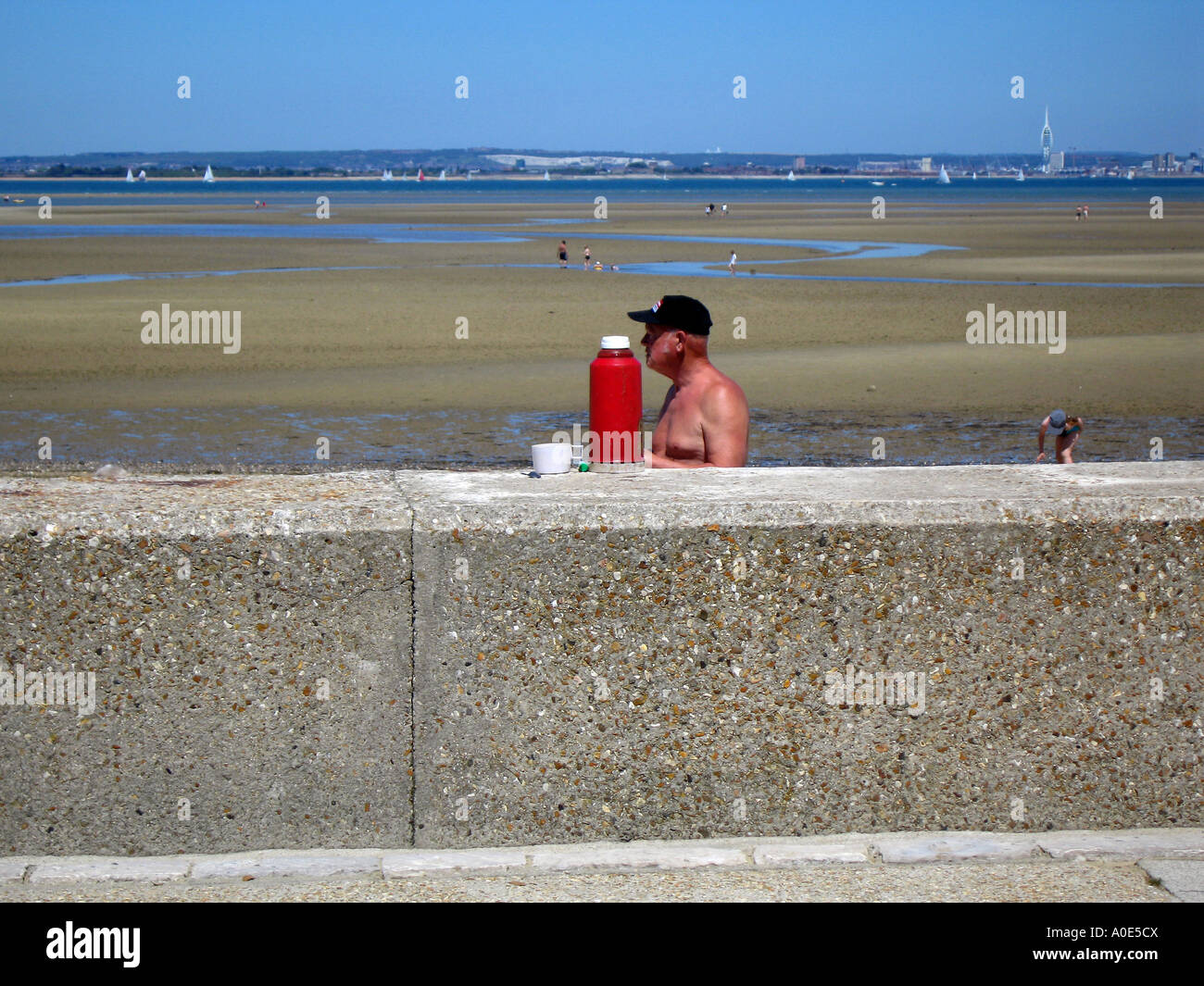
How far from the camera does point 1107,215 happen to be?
7538 cm

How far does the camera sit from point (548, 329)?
2438 centimetres

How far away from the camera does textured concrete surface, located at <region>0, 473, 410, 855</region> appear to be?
3406mm

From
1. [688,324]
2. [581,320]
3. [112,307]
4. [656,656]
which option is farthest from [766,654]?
[112,307]

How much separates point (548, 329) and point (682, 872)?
21.3 metres

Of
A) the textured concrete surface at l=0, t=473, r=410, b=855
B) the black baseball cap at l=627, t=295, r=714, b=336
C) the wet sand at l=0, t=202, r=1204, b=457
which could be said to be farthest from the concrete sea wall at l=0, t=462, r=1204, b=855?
the wet sand at l=0, t=202, r=1204, b=457

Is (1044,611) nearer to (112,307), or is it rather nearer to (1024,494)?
(1024,494)

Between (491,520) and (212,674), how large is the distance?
79cm

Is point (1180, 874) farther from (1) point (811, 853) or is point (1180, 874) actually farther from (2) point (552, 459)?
(2) point (552, 459)

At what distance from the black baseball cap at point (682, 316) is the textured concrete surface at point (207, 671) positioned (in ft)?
5.37

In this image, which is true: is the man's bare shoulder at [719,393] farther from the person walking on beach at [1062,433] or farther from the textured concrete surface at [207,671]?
the person walking on beach at [1062,433]

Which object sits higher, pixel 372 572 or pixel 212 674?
pixel 372 572

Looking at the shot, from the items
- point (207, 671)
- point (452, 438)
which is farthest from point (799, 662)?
point (452, 438)

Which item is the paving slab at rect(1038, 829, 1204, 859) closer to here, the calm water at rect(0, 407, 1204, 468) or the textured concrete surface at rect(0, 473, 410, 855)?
the textured concrete surface at rect(0, 473, 410, 855)

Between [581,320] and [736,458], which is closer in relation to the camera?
[736,458]
